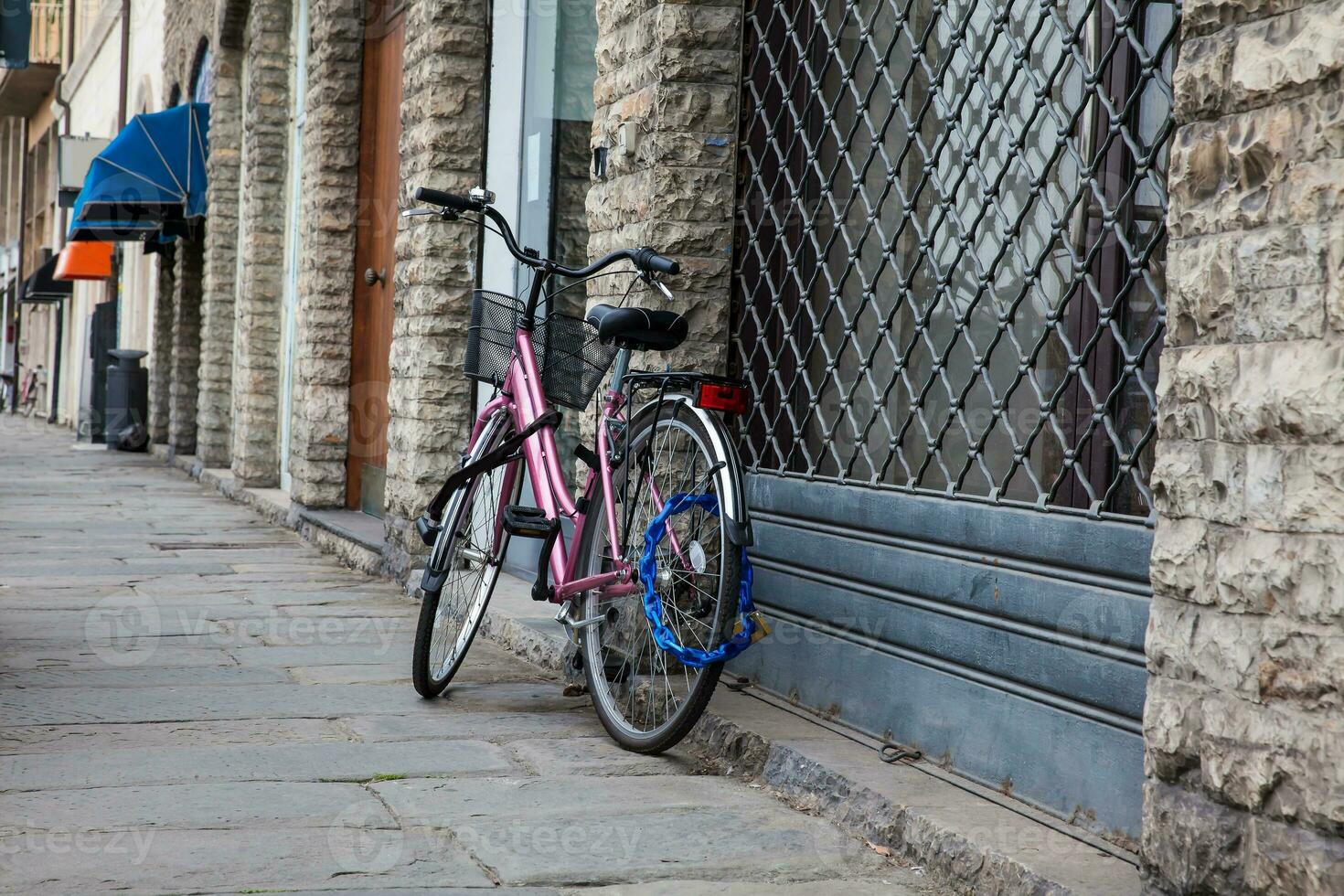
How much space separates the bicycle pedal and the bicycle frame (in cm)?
2

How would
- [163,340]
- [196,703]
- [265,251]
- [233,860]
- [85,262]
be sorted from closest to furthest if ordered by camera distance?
[233,860], [196,703], [265,251], [163,340], [85,262]

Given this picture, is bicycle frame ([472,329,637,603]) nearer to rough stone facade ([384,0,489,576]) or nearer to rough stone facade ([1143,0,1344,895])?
rough stone facade ([1143,0,1344,895])

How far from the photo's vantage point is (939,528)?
3627 mm

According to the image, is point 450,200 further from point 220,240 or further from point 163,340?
point 163,340

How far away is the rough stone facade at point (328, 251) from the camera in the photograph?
9273 mm

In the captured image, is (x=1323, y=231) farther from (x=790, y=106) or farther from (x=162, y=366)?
(x=162, y=366)

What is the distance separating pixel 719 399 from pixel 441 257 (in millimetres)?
3532

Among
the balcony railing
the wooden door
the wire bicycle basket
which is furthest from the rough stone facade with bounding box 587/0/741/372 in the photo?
the balcony railing

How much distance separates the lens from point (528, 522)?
423 cm

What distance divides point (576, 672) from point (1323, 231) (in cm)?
289

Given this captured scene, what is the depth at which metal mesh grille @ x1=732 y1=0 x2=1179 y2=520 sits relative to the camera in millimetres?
3219

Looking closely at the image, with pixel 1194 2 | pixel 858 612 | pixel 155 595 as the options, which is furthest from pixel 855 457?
pixel 155 595

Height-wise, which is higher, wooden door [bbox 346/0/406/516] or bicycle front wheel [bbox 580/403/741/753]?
wooden door [bbox 346/0/406/516]

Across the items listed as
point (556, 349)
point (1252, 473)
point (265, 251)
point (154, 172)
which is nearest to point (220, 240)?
point (154, 172)
